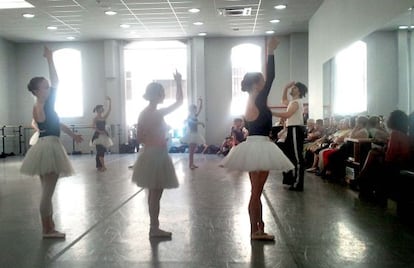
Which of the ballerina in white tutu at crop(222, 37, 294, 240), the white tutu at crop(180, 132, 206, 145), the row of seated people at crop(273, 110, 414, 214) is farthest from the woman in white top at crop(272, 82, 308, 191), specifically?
the white tutu at crop(180, 132, 206, 145)

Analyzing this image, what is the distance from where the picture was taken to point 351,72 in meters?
8.20

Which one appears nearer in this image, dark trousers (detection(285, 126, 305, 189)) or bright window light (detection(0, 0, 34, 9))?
dark trousers (detection(285, 126, 305, 189))

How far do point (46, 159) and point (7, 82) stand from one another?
1330 centimetres

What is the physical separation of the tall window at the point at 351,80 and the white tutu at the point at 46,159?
523 centimetres

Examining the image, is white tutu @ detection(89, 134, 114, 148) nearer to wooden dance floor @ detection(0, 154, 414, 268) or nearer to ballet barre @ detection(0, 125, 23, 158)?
wooden dance floor @ detection(0, 154, 414, 268)

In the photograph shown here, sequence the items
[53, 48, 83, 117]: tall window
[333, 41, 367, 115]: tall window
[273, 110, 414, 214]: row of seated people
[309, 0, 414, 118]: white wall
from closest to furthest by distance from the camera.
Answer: [273, 110, 414, 214]: row of seated people → [309, 0, 414, 118]: white wall → [333, 41, 367, 115]: tall window → [53, 48, 83, 117]: tall window

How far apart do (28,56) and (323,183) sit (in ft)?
42.8

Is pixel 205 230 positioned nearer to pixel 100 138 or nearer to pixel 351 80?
pixel 351 80

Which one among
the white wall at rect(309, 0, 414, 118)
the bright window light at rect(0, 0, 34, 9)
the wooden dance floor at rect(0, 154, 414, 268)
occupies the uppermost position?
the bright window light at rect(0, 0, 34, 9)

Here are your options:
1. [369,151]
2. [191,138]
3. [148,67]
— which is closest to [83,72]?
[148,67]

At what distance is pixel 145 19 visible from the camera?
1254 centimetres

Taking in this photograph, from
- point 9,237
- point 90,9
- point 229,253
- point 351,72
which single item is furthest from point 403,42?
point 90,9

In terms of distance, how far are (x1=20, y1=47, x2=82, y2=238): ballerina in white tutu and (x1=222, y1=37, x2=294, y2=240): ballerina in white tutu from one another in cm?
150

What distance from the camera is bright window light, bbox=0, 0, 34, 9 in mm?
10539
